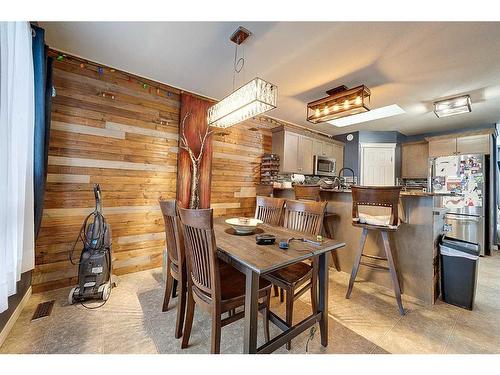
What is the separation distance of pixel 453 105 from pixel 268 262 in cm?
365

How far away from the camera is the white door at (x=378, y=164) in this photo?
4.68 m

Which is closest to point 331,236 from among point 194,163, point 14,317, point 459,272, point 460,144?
point 459,272

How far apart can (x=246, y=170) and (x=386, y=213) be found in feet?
7.50

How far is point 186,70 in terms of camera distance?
96.3 inches

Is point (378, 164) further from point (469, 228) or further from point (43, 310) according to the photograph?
point (43, 310)

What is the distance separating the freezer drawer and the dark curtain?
5573mm

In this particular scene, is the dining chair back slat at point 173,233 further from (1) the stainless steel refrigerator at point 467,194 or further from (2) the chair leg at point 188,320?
(1) the stainless steel refrigerator at point 467,194

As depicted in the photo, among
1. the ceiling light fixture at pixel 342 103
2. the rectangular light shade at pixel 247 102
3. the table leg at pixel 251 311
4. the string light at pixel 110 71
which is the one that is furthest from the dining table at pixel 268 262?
the string light at pixel 110 71

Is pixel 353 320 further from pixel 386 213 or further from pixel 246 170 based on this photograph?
pixel 246 170

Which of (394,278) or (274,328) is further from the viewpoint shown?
(394,278)

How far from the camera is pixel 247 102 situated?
5.49 feet

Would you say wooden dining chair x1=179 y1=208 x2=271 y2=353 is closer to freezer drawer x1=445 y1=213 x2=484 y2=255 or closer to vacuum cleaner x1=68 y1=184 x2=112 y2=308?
vacuum cleaner x1=68 y1=184 x2=112 y2=308
